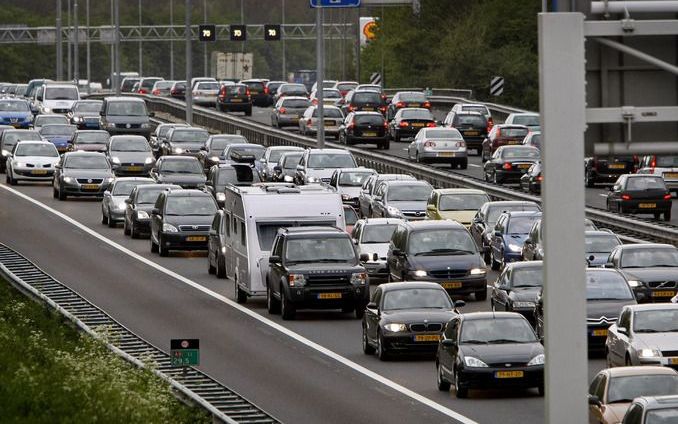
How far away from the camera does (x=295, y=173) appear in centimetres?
6425

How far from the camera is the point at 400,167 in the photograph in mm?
68062

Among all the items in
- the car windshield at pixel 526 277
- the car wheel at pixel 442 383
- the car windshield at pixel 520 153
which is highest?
the car windshield at pixel 520 153

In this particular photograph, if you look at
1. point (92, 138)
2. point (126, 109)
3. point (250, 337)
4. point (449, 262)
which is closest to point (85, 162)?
point (92, 138)

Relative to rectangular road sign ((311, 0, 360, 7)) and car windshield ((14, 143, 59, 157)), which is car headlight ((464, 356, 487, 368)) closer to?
rectangular road sign ((311, 0, 360, 7))

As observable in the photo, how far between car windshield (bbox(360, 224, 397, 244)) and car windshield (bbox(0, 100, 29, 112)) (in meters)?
43.7

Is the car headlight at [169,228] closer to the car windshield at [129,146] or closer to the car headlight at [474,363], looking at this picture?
the car windshield at [129,146]

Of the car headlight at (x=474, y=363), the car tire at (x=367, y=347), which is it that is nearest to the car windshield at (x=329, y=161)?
the car tire at (x=367, y=347)

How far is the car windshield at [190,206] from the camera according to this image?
51250 mm

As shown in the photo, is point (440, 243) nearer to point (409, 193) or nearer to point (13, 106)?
point (409, 193)

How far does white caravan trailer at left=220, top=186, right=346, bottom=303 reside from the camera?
4184cm

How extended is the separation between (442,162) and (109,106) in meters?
17.2

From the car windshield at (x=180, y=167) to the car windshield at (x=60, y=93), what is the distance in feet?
108

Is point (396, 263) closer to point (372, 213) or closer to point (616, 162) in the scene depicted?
point (372, 213)

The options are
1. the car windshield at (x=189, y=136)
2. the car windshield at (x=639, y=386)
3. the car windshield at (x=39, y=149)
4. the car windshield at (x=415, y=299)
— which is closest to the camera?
the car windshield at (x=639, y=386)
